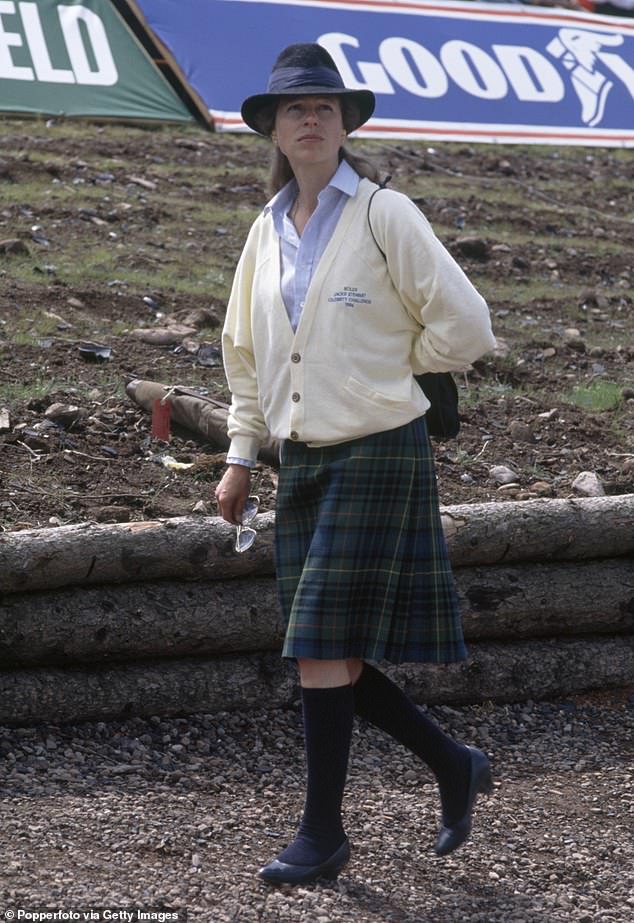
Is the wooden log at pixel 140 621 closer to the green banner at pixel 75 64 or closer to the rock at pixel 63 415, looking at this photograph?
the rock at pixel 63 415

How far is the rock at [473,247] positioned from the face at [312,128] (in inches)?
232

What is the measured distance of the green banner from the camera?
10.2m

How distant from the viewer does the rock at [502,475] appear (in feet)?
17.9

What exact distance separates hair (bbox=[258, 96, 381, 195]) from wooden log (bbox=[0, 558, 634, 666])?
139 centimetres

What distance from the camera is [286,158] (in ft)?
11.3

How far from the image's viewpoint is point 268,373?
10.9ft

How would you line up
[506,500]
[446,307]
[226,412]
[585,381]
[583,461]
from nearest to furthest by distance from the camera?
[446,307] < [506,500] < [226,412] < [583,461] < [585,381]

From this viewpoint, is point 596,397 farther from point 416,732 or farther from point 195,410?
point 416,732

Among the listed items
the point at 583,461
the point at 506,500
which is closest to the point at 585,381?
the point at 583,461

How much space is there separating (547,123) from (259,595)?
28.7ft

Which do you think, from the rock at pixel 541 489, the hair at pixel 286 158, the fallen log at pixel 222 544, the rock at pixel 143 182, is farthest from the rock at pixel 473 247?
the hair at pixel 286 158

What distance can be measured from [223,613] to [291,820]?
0.78 metres

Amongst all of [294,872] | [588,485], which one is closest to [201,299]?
[588,485]

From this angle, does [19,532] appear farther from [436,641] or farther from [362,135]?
[362,135]
